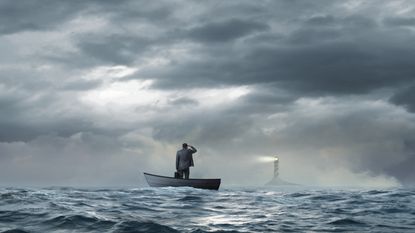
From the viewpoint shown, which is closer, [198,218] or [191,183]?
[198,218]

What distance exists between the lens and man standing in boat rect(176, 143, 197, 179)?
37.8m

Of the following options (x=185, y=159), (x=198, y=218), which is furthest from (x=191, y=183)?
(x=198, y=218)

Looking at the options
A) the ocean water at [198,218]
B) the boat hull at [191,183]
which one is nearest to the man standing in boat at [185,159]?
the boat hull at [191,183]

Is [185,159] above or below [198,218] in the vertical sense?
above

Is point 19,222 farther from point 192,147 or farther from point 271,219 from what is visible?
point 192,147

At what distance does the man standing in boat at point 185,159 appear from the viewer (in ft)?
124

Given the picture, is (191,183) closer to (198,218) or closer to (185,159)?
(185,159)

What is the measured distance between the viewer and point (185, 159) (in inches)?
1492

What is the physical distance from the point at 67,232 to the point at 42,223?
182cm

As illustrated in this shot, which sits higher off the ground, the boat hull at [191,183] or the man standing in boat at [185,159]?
the man standing in boat at [185,159]

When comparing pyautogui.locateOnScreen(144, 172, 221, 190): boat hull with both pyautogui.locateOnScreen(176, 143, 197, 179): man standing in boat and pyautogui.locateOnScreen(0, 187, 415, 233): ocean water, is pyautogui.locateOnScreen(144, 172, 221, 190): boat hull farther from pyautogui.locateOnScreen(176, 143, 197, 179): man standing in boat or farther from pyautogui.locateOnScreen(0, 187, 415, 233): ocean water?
pyautogui.locateOnScreen(0, 187, 415, 233): ocean water

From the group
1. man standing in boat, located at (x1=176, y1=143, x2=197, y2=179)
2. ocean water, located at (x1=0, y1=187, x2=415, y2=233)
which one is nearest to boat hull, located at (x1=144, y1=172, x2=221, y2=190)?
man standing in boat, located at (x1=176, y1=143, x2=197, y2=179)

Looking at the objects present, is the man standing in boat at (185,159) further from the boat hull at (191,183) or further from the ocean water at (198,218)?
the ocean water at (198,218)

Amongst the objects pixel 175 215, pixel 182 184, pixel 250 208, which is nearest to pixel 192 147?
pixel 182 184
